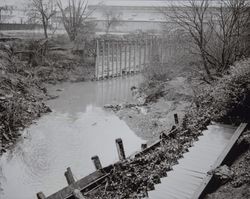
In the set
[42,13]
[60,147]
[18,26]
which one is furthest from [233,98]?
[18,26]

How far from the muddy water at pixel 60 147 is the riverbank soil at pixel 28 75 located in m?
0.66

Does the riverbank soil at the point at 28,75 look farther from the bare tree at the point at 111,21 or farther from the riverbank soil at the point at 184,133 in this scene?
the bare tree at the point at 111,21

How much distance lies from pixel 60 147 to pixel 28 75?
34.4 feet

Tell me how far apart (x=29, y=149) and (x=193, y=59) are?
1240 cm

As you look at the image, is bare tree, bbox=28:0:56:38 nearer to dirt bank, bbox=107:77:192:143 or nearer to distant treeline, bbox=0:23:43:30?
distant treeline, bbox=0:23:43:30

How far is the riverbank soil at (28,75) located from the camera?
13109 mm

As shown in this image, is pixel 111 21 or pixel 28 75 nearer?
pixel 28 75

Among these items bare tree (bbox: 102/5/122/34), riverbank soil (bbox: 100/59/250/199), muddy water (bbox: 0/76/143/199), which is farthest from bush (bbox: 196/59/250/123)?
bare tree (bbox: 102/5/122/34)

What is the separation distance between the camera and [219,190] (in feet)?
20.0

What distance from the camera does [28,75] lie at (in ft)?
67.9

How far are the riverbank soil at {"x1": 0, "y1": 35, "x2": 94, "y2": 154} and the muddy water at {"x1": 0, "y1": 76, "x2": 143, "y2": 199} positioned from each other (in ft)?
2.17

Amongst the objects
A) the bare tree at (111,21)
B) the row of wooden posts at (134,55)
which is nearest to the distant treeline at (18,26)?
the bare tree at (111,21)

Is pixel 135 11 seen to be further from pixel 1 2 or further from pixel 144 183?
pixel 144 183

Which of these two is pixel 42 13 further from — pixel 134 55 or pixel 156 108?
pixel 156 108
